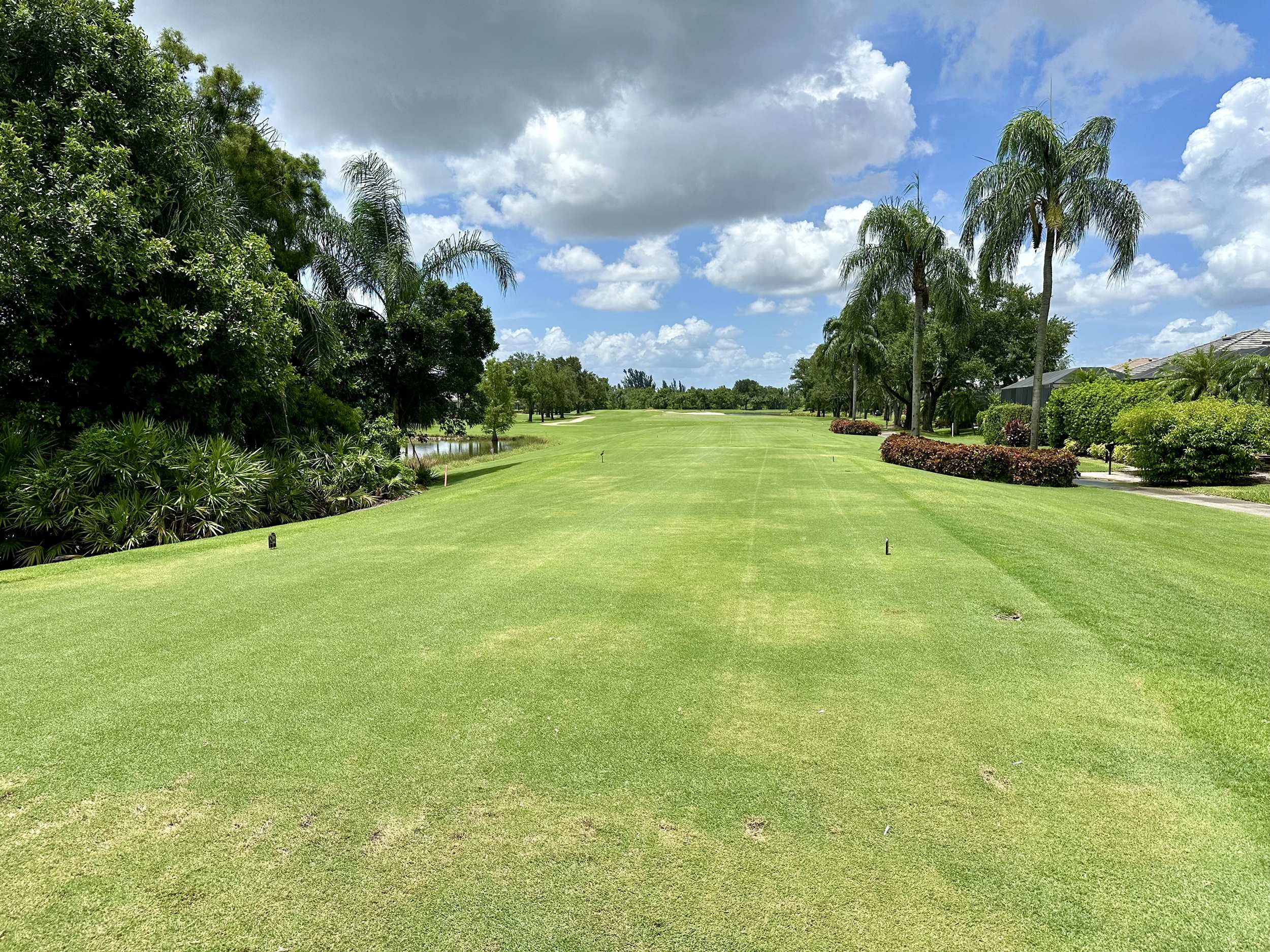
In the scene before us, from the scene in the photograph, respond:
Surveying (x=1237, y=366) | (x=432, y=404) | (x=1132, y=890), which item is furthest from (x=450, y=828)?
(x=1237, y=366)

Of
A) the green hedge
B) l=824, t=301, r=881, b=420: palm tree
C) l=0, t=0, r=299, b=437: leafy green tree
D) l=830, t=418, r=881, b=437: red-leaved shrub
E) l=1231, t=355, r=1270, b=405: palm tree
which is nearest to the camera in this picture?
l=0, t=0, r=299, b=437: leafy green tree

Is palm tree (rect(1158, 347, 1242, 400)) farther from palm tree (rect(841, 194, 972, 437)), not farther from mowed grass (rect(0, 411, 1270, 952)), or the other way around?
mowed grass (rect(0, 411, 1270, 952))

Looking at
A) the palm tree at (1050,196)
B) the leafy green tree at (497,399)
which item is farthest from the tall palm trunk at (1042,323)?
the leafy green tree at (497,399)

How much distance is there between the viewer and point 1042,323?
1988cm

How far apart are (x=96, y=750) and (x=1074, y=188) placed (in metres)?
25.2

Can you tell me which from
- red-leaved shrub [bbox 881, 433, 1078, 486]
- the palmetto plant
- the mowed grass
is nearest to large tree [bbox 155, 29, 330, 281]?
the palmetto plant

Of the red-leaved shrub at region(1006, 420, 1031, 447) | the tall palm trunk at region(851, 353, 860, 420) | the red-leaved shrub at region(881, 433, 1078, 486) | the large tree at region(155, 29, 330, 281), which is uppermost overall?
the large tree at region(155, 29, 330, 281)

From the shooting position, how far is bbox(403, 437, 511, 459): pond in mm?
39156

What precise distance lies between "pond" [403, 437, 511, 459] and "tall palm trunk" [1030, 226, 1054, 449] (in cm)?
2793

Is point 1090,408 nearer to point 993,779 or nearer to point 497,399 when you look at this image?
point 993,779

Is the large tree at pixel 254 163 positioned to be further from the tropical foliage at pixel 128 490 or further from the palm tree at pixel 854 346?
the palm tree at pixel 854 346

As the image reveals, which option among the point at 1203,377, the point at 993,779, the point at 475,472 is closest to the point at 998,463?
the point at 993,779

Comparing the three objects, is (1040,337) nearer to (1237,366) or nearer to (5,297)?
(1237,366)

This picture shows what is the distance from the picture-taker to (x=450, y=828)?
2.87m
